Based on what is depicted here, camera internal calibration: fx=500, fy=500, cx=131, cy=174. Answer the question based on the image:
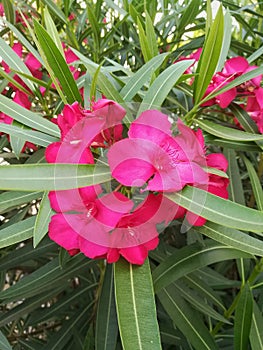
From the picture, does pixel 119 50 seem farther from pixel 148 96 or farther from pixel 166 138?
pixel 166 138

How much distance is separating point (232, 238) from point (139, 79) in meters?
0.26

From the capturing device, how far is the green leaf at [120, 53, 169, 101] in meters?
0.72

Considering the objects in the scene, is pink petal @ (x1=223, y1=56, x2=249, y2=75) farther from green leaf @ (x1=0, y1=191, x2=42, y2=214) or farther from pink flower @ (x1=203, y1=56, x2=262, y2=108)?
green leaf @ (x1=0, y1=191, x2=42, y2=214)

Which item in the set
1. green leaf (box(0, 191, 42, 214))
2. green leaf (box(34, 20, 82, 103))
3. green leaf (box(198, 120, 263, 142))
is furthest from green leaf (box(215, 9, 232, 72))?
green leaf (box(0, 191, 42, 214))

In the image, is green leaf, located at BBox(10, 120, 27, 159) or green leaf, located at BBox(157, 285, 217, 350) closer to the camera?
green leaf, located at BBox(10, 120, 27, 159)

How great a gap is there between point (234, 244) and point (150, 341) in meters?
0.16

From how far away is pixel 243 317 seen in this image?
80cm

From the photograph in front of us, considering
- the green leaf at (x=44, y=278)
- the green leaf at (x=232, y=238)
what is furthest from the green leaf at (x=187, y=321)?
the green leaf at (x=232, y=238)

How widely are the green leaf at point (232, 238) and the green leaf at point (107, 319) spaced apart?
1.13 feet

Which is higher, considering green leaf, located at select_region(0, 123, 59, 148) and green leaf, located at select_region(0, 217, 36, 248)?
green leaf, located at select_region(0, 123, 59, 148)

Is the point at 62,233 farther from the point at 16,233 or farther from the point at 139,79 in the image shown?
the point at 139,79

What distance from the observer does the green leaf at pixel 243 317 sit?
79cm

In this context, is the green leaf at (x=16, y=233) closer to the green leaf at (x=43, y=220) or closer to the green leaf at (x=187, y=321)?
the green leaf at (x=43, y=220)

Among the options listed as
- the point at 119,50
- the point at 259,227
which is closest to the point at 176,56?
the point at 119,50
